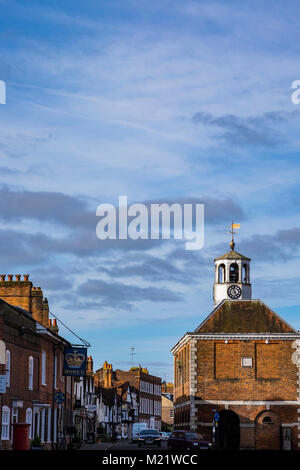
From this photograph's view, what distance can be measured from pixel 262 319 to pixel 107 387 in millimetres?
59925

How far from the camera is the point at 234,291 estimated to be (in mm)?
75188

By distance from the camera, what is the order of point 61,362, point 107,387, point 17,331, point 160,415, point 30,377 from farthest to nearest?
1. point 160,415
2. point 107,387
3. point 61,362
4. point 30,377
5. point 17,331

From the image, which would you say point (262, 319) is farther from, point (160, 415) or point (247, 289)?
point (160, 415)

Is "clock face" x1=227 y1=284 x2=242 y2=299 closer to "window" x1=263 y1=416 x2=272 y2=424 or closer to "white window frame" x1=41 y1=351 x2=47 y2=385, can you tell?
"window" x1=263 y1=416 x2=272 y2=424

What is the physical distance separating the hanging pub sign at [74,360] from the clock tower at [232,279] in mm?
22031

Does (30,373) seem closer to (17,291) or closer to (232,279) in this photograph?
(17,291)

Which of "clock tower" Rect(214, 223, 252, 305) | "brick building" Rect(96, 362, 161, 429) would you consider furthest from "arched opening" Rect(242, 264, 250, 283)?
"brick building" Rect(96, 362, 161, 429)

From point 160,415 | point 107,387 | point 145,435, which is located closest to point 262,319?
point 145,435

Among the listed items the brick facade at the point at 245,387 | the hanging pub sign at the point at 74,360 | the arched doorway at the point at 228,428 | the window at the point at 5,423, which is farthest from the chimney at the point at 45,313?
the arched doorway at the point at 228,428

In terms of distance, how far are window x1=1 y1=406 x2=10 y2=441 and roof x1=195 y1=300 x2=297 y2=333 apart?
29.1 m

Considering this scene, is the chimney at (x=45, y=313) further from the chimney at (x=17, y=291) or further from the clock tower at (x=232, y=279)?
the clock tower at (x=232, y=279)

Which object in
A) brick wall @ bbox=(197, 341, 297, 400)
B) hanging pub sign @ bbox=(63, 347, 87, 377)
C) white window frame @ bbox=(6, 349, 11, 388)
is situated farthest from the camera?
brick wall @ bbox=(197, 341, 297, 400)

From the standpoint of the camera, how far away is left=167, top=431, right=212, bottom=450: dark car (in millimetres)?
48781

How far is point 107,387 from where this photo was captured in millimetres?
127562
